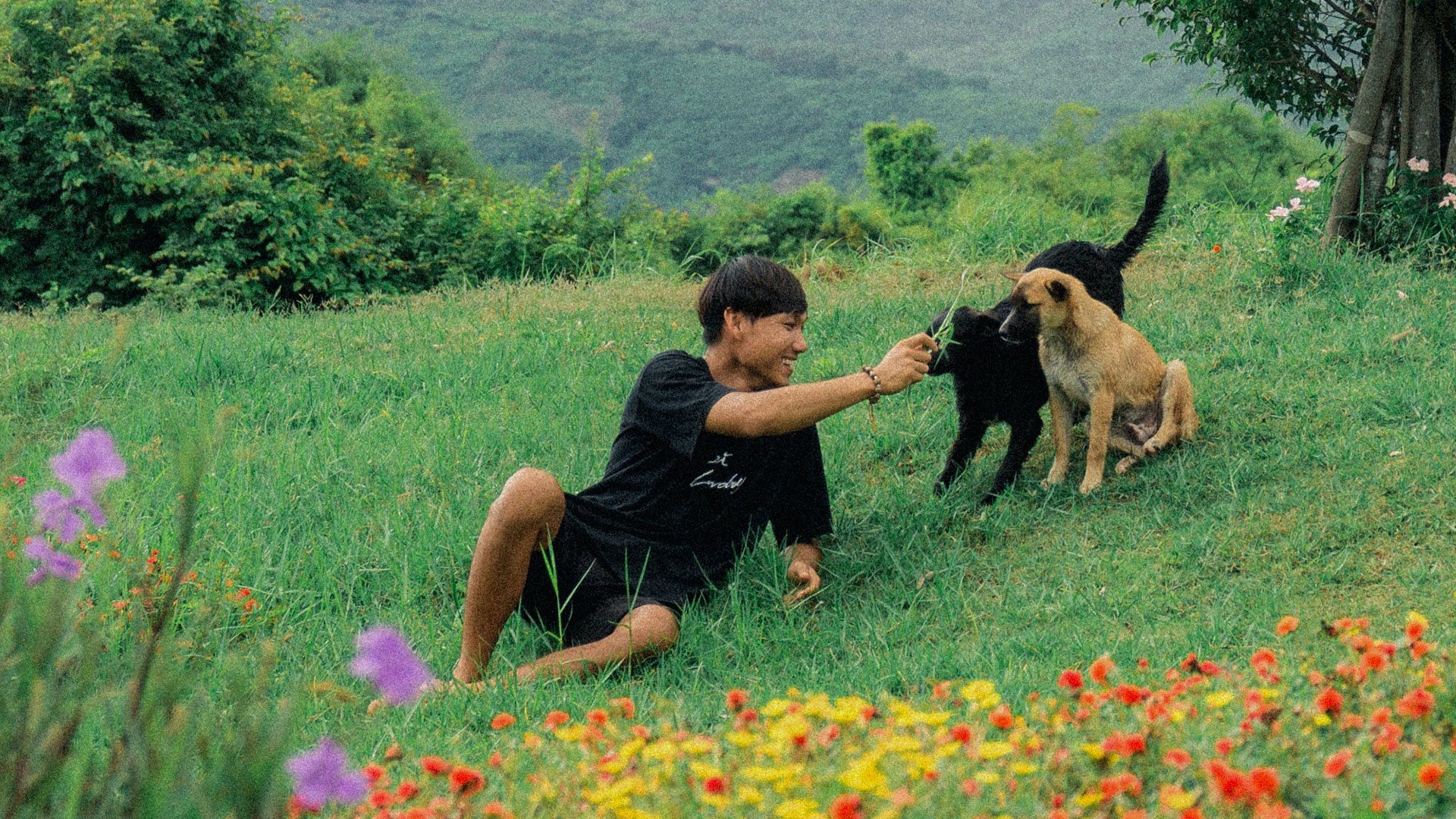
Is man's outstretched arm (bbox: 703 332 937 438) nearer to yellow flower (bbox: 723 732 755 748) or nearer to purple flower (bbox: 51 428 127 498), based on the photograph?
yellow flower (bbox: 723 732 755 748)

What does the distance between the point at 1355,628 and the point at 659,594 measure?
207cm

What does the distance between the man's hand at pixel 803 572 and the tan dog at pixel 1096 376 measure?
1104 mm

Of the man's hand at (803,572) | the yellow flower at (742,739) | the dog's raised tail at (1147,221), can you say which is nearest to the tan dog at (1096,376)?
the dog's raised tail at (1147,221)

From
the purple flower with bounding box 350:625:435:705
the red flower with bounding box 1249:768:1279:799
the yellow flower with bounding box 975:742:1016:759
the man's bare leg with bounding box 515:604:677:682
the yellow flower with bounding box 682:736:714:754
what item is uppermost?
the purple flower with bounding box 350:625:435:705

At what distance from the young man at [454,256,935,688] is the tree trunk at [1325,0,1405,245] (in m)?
5.03

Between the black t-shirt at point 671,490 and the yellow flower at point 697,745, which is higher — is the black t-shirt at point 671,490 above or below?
below

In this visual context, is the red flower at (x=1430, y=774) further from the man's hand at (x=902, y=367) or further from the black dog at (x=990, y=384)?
the black dog at (x=990, y=384)

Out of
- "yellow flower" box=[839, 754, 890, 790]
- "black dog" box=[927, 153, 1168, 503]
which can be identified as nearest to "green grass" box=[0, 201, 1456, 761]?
"black dog" box=[927, 153, 1168, 503]

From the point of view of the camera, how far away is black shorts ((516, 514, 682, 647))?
356 centimetres

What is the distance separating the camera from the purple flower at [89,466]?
1402mm

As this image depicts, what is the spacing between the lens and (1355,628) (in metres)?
2.18

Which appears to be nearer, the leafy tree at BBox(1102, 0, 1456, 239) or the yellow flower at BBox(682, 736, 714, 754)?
the yellow flower at BBox(682, 736, 714, 754)

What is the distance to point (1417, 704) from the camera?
172 cm

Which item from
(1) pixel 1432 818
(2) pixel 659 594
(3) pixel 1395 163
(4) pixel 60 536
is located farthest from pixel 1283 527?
(3) pixel 1395 163
